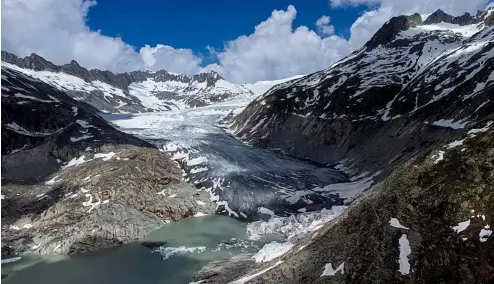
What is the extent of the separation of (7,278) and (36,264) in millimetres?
5110

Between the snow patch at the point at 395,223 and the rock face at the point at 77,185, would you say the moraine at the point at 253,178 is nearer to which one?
the rock face at the point at 77,185

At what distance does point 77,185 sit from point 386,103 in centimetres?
8490

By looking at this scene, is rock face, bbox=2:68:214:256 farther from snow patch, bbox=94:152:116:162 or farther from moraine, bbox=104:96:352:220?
moraine, bbox=104:96:352:220

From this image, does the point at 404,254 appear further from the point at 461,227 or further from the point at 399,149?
the point at 399,149

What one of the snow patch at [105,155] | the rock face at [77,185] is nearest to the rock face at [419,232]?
the rock face at [77,185]

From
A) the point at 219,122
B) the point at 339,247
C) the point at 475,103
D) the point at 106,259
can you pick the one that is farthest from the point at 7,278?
the point at 219,122

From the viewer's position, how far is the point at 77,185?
277ft

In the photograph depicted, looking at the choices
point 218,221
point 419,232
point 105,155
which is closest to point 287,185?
point 218,221

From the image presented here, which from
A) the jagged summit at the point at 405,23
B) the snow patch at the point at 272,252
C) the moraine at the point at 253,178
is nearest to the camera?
the snow patch at the point at 272,252

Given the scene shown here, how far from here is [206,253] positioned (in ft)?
210

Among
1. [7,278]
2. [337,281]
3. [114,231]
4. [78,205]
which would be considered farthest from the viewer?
[78,205]

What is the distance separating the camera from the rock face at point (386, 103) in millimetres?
94812

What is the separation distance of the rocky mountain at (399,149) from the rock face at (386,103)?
0.39 m

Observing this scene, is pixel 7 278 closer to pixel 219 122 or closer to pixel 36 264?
pixel 36 264
